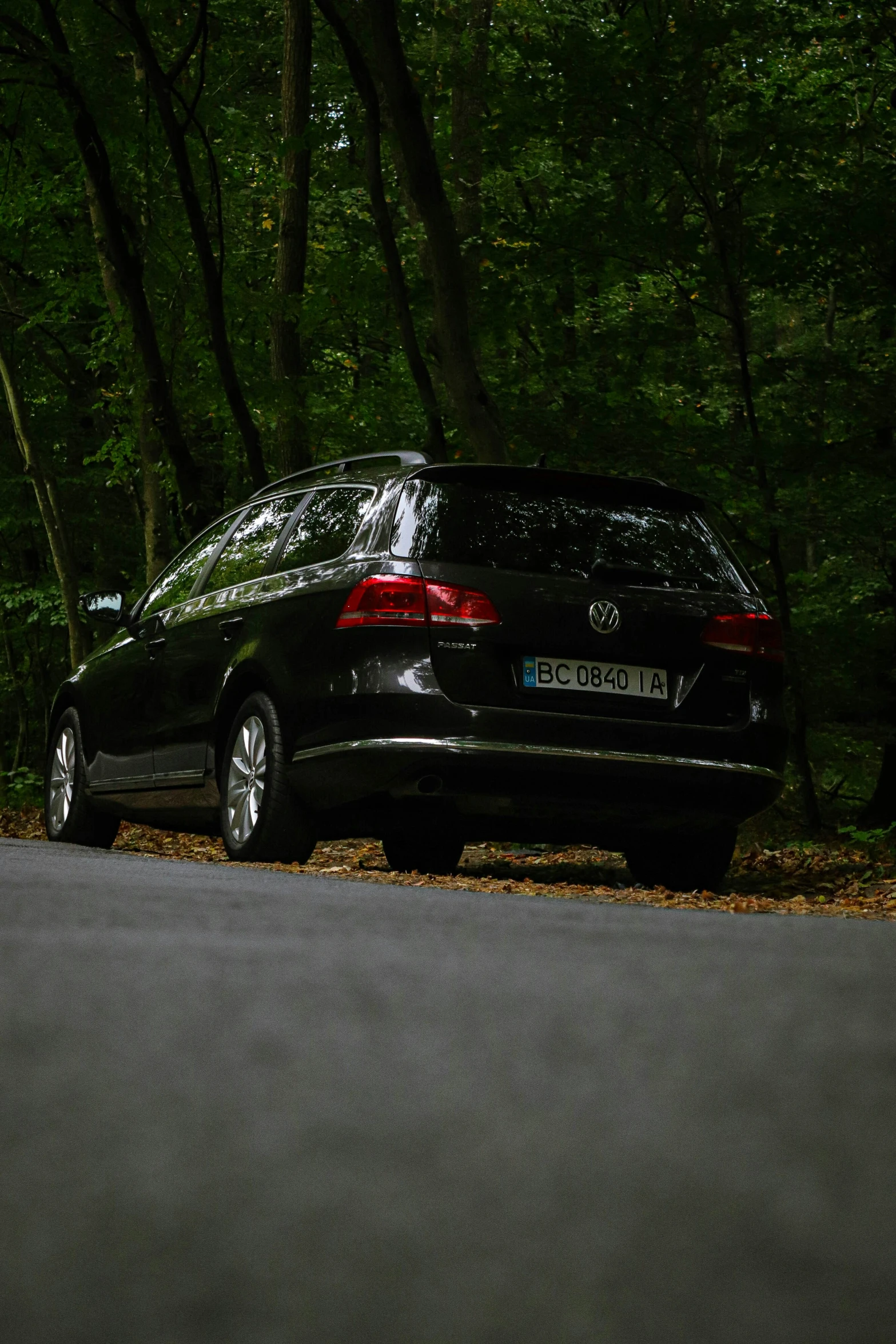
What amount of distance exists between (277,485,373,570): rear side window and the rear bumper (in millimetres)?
1013

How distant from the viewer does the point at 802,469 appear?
14.5m

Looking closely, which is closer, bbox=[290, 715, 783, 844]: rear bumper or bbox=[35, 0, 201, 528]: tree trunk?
bbox=[290, 715, 783, 844]: rear bumper

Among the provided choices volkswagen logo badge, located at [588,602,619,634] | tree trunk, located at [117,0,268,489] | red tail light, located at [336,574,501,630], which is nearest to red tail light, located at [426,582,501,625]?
red tail light, located at [336,574,501,630]

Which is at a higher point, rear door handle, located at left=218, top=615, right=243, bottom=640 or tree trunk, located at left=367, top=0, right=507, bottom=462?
tree trunk, located at left=367, top=0, right=507, bottom=462

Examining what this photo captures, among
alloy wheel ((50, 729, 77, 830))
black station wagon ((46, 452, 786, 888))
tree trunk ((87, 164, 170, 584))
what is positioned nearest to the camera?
black station wagon ((46, 452, 786, 888))

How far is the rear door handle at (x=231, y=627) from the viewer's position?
8875 millimetres

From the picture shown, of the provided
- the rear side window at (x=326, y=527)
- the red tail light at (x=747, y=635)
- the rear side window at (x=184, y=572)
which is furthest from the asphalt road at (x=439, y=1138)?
the rear side window at (x=184, y=572)

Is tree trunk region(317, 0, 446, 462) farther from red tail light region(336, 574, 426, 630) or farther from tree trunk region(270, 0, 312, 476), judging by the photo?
red tail light region(336, 574, 426, 630)

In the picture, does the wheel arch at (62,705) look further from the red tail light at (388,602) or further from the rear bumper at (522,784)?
the red tail light at (388,602)

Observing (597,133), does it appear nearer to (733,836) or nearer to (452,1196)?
(733,836)

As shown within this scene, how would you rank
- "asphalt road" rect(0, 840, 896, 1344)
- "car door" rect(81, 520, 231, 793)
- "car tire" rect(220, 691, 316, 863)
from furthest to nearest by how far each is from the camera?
"car door" rect(81, 520, 231, 793)
"car tire" rect(220, 691, 316, 863)
"asphalt road" rect(0, 840, 896, 1344)

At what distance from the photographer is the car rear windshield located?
7844mm

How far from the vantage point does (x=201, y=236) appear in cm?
1691

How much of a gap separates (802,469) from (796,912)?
785 centimetres
